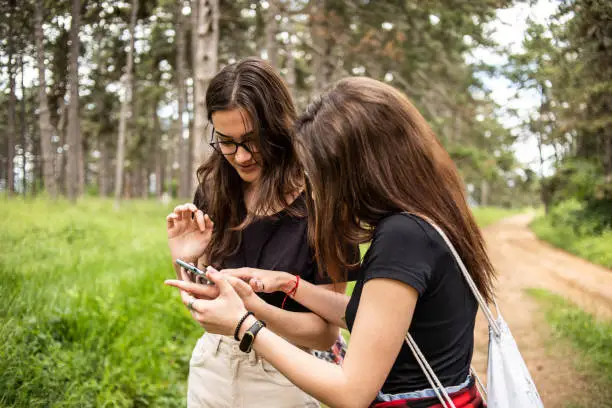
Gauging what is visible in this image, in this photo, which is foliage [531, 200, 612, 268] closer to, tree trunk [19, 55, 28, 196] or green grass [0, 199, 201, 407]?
green grass [0, 199, 201, 407]

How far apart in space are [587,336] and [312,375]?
17.2ft

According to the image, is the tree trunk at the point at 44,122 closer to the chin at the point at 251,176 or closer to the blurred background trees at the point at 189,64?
the blurred background trees at the point at 189,64

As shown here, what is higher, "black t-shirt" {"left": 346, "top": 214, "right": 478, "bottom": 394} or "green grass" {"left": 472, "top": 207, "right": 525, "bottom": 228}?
"black t-shirt" {"left": 346, "top": 214, "right": 478, "bottom": 394}

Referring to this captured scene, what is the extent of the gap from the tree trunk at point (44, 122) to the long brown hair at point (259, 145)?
151 cm

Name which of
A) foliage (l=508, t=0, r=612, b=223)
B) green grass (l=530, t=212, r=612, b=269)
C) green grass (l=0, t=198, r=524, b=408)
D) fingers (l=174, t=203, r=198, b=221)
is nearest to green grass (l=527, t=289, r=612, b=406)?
foliage (l=508, t=0, r=612, b=223)

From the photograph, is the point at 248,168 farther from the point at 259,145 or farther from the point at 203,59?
the point at 203,59

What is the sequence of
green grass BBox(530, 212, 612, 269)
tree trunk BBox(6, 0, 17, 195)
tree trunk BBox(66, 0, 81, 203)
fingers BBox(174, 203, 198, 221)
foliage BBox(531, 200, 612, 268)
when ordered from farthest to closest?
foliage BBox(531, 200, 612, 268) < green grass BBox(530, 212, 612, 269) < tree trunk BBox(66, 0, 81, 203) < tree trunk BBox(6, 0, 17, 195) < fingers BBox(174, 203, 198, 221)

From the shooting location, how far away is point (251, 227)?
220 centimetres

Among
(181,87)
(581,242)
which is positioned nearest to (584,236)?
(581,242)

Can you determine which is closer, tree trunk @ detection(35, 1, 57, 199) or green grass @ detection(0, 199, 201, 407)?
green grass @ detection(0, 199, 201, 407)

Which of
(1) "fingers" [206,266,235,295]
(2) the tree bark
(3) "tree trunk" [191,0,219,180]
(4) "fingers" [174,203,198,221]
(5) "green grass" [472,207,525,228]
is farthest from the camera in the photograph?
(5) "green grass" [472,207,525,228]

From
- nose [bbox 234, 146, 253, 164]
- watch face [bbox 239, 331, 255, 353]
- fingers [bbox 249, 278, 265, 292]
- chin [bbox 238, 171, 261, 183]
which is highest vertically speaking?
nose [bbox 234, 146, 253, 164]

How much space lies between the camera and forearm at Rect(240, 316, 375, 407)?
4.81 feet

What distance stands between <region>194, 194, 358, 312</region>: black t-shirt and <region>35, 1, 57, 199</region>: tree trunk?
1894mm
